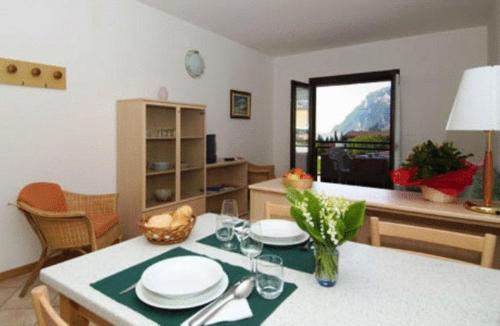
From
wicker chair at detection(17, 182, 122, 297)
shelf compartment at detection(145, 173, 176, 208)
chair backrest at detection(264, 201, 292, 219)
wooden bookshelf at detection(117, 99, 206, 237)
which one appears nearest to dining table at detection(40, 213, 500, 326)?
chair backrest at detection(264, 201, 292, 219)

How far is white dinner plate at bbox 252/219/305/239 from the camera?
124 cm

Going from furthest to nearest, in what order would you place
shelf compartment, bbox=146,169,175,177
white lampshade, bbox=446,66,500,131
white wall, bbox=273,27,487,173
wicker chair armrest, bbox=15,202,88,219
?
1. white wall, bbox=273,27,487,173
2. shelf compartment, bbox=146,169,175,177
3. wicker chair armrest, bbox=15,202,88,219
4. white lampshade, bbox=446,66,500,131

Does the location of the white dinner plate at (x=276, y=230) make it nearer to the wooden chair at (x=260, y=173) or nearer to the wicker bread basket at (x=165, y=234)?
the wicker bread basket at (x=165, y=234)

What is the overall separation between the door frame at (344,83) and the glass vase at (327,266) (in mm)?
4101

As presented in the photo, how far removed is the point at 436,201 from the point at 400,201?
0.23 meters

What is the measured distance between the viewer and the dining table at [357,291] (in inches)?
30.7

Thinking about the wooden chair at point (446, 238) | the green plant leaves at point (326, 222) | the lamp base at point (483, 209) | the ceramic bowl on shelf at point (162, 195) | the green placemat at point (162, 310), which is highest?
the green plant leaves at point (326, 222)

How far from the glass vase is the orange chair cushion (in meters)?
2.27

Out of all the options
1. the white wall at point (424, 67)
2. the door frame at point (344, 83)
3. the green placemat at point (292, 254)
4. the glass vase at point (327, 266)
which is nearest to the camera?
the glass vase at point (327, 266)

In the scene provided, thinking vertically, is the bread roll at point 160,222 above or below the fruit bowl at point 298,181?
below

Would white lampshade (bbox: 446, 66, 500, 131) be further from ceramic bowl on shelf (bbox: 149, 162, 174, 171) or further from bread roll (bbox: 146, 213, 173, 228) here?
ceramic bowl on shelf (bbox: 149, 162, 174, 171)

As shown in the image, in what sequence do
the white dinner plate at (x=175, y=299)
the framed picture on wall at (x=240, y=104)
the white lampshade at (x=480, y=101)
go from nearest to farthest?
the white dinner plate at (x=175, y=299), the white lampshade at (x=480, y=101), the framed picture on wall at (x=240, y=104)

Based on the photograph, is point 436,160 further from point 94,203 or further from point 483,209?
point 94,203

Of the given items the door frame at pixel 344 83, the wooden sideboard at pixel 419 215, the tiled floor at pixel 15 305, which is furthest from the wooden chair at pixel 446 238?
the door frame at pixel 344 83
